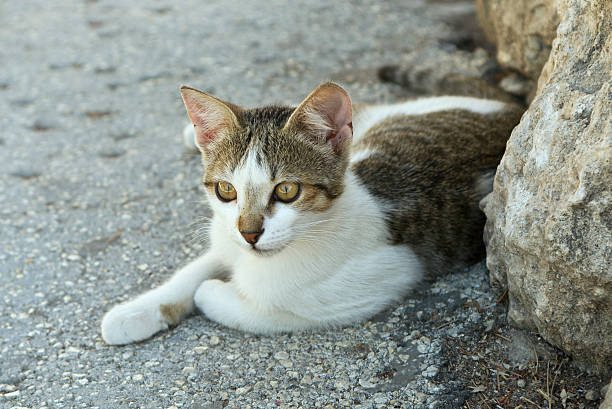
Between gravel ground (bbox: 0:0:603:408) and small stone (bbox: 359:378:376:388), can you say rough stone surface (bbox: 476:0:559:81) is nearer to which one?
gravel ground (bbox: 0:0:603:408)

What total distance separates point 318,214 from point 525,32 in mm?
2207

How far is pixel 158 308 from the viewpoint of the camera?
3336 mm

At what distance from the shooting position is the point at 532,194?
2.66 meters

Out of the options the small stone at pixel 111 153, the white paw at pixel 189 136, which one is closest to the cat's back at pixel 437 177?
the white paw at pixel 189 136

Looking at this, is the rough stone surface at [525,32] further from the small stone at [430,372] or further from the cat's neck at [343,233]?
the small stone at [430,372]

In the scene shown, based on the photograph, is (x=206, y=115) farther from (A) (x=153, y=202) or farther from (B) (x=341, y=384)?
(A) (x=153, y=202)

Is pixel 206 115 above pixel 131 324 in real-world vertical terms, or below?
above

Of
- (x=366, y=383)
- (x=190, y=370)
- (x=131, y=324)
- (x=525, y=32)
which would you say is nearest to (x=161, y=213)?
(x=131, y=324)

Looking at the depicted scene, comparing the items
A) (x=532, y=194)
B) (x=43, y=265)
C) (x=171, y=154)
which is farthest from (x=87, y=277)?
(x=532, y=194)

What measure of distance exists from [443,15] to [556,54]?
189 inches

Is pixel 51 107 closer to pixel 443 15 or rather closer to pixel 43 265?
pixel 43 265

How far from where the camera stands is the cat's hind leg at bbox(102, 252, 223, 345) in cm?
324

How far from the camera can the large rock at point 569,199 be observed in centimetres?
234

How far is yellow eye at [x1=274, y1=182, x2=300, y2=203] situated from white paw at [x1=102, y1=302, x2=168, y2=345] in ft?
3.13
